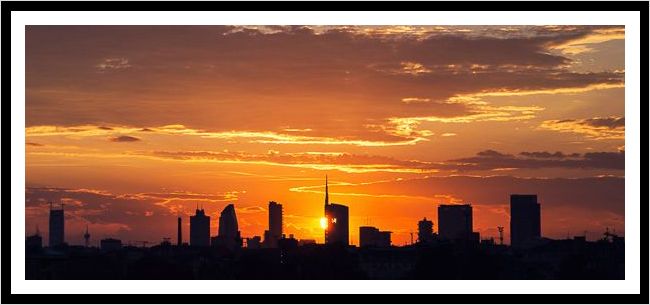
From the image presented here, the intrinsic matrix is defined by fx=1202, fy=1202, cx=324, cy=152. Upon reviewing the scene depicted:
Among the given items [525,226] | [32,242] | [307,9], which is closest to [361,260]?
[525,226]

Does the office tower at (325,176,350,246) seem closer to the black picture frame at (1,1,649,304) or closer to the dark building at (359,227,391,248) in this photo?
the dark building at (359,227,391,248)

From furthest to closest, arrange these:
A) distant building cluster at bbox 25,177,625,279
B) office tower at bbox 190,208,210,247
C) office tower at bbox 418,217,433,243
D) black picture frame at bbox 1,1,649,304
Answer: office tower at bbox 190,208,210,247 < office tower at bbox 418,217,433,243 < distant building cluster at bbox 25,177,625,279 < black picture frame at bbox 1,1,649,304

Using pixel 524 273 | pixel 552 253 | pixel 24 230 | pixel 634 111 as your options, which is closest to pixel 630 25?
pixel 634 111

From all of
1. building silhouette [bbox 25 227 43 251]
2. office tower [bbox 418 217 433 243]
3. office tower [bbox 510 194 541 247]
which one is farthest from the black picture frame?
office tower [bbox 418 217 433 243]

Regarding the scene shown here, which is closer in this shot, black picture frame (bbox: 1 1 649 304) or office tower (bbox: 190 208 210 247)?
black picture frame (bbox: 1 1 649 304)

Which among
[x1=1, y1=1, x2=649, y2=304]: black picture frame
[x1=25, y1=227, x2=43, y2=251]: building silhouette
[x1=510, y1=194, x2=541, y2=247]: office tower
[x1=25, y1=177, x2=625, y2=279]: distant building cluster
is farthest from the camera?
[x1=510, y1=194, x2=541, y2=247]: office tower

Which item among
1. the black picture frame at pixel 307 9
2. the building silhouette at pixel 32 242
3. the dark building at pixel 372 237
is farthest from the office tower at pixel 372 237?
the black picture frame at pixel 307 9

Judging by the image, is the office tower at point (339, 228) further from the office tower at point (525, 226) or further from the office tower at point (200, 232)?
the office tower at point (525, 226)

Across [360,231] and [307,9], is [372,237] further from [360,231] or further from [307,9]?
[307,9]
